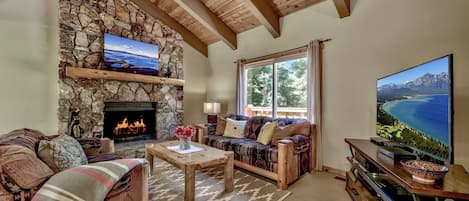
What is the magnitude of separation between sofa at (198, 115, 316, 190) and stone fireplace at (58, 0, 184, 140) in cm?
180

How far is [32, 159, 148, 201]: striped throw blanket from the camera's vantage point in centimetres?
119

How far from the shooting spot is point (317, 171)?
3.42m

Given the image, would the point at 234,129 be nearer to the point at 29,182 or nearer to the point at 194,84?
the point at 194,84

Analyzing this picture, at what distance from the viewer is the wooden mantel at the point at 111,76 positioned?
368 cm

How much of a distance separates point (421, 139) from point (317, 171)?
6.77 feet

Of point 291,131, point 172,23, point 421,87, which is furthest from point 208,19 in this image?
point 421,87

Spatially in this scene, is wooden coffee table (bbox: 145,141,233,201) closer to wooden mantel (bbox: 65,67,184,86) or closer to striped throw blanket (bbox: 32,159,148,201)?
striped throw blanket (bbox: 32,159,148,201)

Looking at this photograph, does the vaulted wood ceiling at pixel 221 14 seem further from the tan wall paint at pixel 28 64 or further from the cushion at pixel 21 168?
the cushion at pixel 21 168

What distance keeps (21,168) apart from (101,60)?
132 inches

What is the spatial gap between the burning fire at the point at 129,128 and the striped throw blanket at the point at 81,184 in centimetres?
328

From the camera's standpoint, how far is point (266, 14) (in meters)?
3.84

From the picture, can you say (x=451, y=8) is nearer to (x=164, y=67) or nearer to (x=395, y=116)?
(x=395, y=116)

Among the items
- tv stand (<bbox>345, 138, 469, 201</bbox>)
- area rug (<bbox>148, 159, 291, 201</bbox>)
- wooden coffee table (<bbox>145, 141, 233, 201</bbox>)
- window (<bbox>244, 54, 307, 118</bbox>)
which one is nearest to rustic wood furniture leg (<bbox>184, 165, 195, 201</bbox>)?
wooden coffee table (<bbox>145, 141, 233, 201</bbox>)

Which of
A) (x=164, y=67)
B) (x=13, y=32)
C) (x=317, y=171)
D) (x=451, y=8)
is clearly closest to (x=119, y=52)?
(x=164, y=67)
